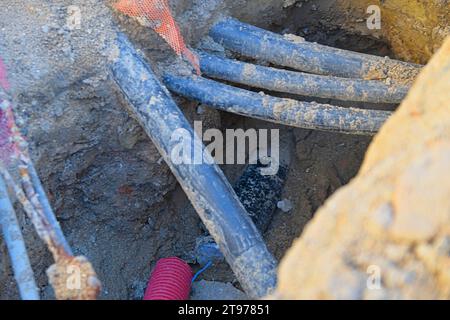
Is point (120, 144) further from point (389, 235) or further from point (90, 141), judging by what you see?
point (389, 235)

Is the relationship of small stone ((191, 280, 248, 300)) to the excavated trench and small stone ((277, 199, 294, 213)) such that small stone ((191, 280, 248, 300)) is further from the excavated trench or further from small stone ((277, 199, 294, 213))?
small stone ((277, 199, 294, 213))

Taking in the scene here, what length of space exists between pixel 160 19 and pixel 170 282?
1181mm

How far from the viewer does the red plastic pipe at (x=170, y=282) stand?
2523mm

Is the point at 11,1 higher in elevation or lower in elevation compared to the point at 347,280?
higher

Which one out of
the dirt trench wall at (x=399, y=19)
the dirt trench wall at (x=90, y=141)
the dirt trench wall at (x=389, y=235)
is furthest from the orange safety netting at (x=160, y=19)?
the dirt trench wall at (x=389, y=235)

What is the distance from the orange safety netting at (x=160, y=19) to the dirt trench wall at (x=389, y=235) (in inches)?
67.6

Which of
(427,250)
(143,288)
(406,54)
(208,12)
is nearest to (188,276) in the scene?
(143,288)

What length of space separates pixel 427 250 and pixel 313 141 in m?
2.49

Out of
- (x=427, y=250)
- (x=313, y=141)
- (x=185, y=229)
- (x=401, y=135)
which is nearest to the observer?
(x=427, y=250)

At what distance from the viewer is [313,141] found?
12.4 ft

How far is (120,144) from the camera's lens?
117 inches

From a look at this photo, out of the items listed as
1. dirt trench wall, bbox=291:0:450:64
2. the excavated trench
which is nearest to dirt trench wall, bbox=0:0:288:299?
the excavated trench

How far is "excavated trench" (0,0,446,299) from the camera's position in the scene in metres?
2.74

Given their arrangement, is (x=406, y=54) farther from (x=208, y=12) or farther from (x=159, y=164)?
(x=159, y=164)
